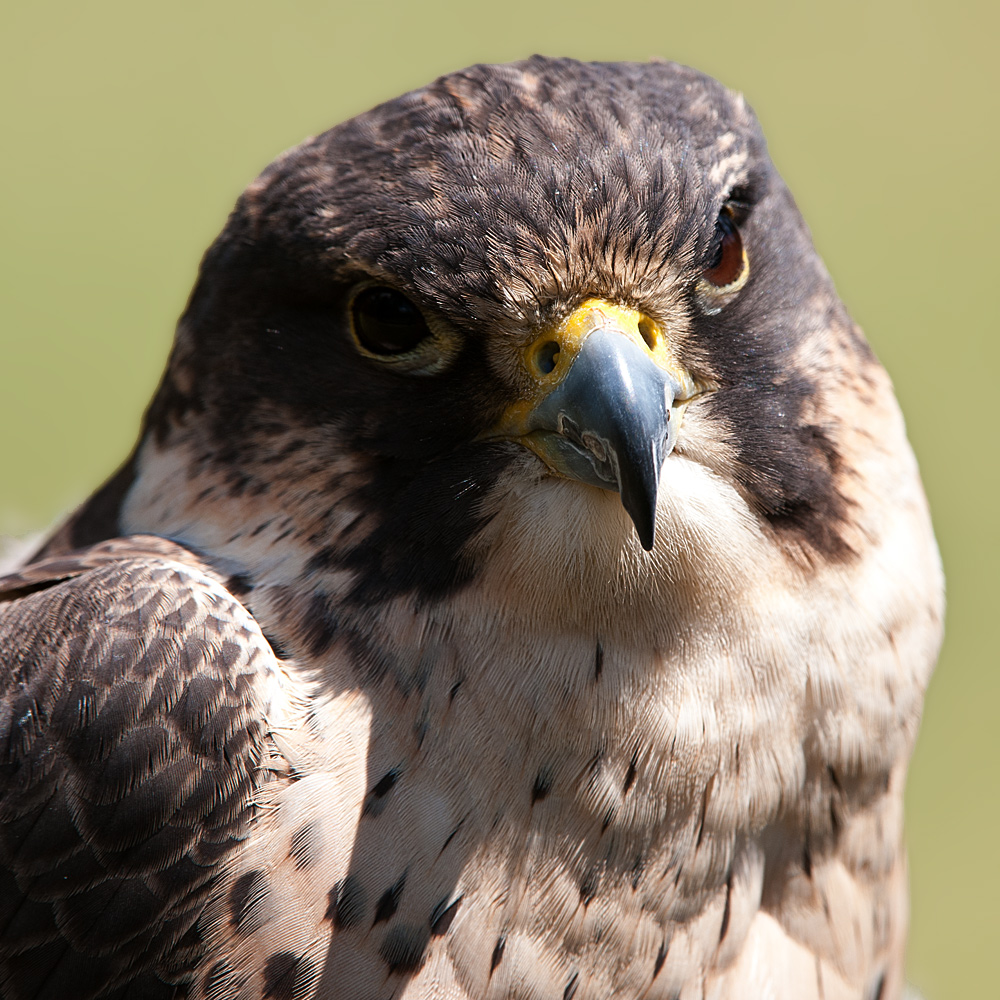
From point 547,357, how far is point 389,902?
956mm

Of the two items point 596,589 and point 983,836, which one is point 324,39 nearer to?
point 983,836

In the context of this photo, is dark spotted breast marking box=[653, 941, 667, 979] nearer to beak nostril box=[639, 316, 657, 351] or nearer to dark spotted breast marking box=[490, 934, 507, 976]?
dark spotted breast marking box=[490, 934, 507, 976]

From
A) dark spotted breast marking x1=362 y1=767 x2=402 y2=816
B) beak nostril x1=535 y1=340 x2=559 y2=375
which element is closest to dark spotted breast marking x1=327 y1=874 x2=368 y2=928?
dark spotted breast marking x1=362 y1=767 x2=402 y2=816

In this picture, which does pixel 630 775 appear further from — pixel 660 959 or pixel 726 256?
pixel 726 256

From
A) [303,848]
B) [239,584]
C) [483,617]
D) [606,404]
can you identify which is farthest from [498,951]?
[606,404]

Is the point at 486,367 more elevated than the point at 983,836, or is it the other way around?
the point at 486,367

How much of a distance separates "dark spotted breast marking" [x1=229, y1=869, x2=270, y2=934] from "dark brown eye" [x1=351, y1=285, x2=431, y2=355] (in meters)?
0.93

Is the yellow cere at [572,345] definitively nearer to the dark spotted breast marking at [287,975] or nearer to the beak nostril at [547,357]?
the beak nostril at [547,357]

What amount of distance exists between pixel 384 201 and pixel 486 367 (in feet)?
1.11

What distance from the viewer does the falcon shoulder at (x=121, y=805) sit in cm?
208

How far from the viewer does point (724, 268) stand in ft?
7.61

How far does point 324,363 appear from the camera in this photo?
7.71ft

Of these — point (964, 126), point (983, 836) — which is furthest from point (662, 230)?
point (964, 126)

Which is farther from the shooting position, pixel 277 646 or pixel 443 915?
pixel 277 646
